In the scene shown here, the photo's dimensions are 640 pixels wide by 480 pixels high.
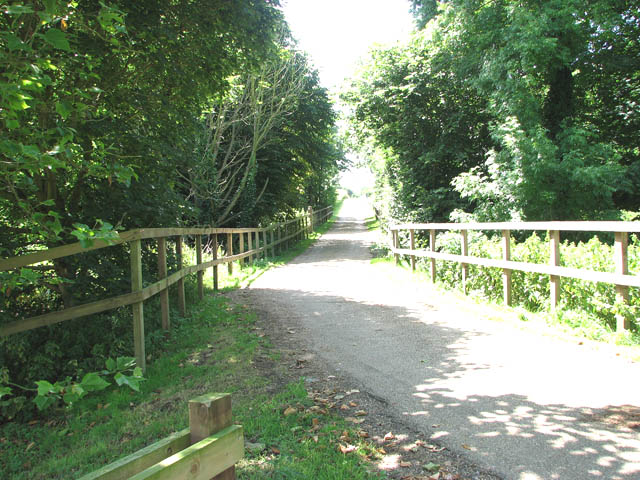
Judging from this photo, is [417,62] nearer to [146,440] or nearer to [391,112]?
[391,112]

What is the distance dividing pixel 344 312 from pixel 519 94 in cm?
833

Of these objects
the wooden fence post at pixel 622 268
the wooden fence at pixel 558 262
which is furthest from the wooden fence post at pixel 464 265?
the wooden fence post at pixel 622 268

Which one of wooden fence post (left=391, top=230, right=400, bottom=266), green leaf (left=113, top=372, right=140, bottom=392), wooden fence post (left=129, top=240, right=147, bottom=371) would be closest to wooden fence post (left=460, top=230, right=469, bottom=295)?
wooden fence post (left=391, top=230, right=400, bottom=266)

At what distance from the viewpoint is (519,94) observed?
1214 cm

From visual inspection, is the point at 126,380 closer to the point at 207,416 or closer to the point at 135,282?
the point at 207,416

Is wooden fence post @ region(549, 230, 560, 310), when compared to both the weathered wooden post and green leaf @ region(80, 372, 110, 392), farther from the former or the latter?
green leaf @ region(80, 372, 110, 392)

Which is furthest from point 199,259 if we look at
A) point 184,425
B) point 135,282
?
point 184,425

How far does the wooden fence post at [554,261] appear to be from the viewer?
586 cm

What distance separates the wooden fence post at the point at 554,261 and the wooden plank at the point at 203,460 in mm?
5257

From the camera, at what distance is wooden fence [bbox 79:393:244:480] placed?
152cm

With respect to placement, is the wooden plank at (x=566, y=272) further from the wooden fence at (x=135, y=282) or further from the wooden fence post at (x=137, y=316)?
A: the wooden fence post at (x=137, y=316)

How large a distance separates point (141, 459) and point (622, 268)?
5.09m

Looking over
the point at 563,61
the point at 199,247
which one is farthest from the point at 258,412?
the point at 563,61

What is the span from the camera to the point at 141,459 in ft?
5.24
